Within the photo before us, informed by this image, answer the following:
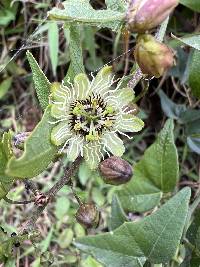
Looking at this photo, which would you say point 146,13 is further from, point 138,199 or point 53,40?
point 53,40

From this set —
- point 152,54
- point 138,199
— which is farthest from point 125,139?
point 152,54

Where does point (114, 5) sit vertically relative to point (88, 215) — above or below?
above

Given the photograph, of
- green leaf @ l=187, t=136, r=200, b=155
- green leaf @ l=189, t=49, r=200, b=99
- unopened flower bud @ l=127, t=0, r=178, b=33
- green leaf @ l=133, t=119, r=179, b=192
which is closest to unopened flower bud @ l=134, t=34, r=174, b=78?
unopened flower bud @ l=127, t=0, r=178, b=33

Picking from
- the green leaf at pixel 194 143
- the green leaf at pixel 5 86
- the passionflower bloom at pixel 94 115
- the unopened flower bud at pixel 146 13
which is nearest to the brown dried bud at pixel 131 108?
the passionflower bloom at pixel 94 115

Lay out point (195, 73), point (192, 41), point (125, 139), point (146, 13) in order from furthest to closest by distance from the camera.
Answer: point (125, 139) < point (195, 73) < point (192, 41) < point (146, 13)

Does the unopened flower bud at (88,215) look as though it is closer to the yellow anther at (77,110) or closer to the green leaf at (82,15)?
the yellow anther at (77,110)

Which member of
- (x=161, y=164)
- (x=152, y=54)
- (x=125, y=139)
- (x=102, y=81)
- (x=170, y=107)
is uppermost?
(x=152, y=54)

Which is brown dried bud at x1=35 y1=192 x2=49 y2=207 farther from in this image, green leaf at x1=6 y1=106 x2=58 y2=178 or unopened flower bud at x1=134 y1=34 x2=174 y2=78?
unopened flower bud at x1=134 y1=34 x2=174 y2=78
